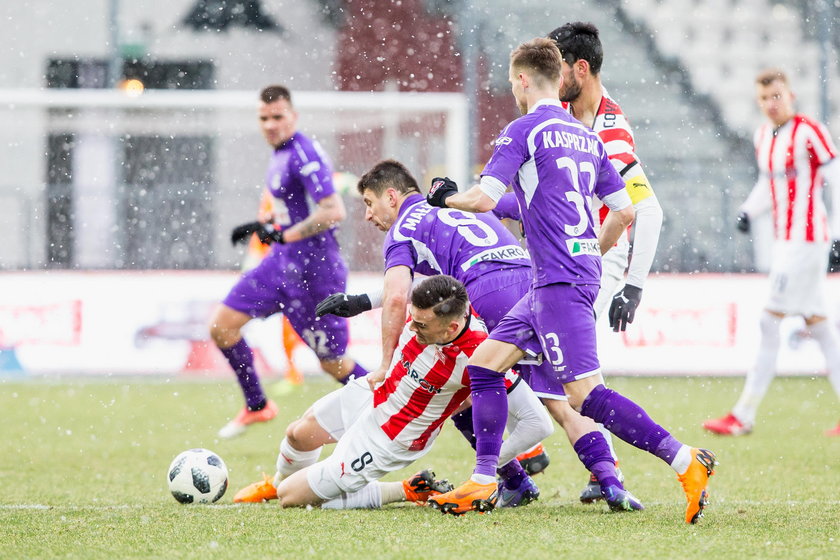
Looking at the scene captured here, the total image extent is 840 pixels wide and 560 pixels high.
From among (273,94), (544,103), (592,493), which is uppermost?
(273,94)

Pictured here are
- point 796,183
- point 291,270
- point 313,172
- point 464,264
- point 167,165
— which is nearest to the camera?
point 464,264

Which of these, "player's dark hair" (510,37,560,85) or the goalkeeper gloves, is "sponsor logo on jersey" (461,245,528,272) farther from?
the goalkeeper gloves

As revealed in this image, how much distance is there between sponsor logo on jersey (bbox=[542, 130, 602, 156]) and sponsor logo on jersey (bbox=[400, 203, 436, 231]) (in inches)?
32.3

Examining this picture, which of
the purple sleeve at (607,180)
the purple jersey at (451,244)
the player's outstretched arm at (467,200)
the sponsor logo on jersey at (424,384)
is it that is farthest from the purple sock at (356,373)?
the player's outstretched arm at (467,200)

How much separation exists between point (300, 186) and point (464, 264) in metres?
2.48

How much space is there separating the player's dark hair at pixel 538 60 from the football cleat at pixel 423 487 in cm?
170

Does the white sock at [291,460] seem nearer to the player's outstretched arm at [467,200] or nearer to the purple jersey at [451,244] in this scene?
the purple jersey at [451,244]

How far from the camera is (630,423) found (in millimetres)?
4230

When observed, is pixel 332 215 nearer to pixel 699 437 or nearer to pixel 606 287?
→ pixel 606 287

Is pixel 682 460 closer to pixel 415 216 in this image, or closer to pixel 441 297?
pixel 441 297

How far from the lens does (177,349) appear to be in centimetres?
1176

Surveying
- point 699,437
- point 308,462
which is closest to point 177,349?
point 699,437

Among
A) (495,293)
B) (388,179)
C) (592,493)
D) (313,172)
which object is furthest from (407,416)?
(313,172)

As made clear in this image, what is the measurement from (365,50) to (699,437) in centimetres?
1149
